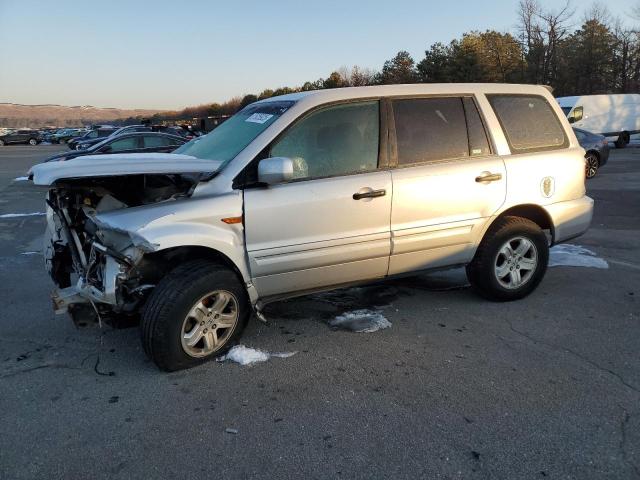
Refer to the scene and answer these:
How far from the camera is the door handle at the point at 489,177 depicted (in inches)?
170

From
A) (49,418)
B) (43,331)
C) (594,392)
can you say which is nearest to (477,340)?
(594,392)

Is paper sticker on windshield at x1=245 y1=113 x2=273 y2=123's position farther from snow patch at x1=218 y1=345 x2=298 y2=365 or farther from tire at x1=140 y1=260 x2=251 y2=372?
snow patch at x1=218 y1=345 x2=298 y2=365

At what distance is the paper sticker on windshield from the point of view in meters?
3.94

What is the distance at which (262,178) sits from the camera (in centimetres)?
350

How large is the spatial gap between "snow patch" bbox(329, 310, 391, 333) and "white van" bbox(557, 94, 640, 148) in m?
20.4

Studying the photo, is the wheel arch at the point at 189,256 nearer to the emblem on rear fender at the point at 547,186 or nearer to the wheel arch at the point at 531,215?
the wheel arch at the point at 531,215

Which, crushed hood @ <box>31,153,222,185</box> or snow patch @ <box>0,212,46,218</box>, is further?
snow patch @ <box>0,212,46,218</box>

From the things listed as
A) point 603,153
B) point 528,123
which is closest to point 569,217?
point 528,123

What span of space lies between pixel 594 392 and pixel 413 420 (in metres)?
1.18

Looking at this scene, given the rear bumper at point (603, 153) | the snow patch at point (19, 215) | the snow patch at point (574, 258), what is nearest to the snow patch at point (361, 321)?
the snow patch at point (574, 258)

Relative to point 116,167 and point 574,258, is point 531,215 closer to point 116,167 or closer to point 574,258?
point 574,258

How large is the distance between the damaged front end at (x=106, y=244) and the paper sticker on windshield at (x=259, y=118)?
2.37ft

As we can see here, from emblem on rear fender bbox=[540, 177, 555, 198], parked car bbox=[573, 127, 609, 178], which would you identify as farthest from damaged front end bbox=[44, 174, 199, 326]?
parked car bbox=[573, 127, 609, 178]

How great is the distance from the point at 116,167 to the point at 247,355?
1.56 metres
